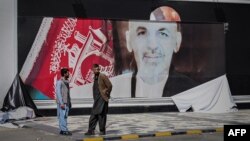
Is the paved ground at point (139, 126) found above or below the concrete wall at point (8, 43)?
below

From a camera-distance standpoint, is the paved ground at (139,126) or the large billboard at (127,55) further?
the large billboard at (127,55)

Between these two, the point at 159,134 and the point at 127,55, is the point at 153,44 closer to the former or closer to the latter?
the point at 127,55

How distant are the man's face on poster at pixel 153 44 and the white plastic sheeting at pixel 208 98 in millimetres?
1558

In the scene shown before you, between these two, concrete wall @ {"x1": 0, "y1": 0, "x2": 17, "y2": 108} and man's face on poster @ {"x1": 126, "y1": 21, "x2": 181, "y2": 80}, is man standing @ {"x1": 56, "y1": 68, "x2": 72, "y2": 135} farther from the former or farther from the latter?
man's face on poster @ {"x1": 126, "y1": 21, "x2": 181, "y2": 80}

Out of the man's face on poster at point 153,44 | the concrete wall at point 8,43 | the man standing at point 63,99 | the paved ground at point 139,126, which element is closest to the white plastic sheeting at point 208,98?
the man's face on poster at point 153,44

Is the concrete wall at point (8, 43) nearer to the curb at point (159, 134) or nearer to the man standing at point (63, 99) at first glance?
the man standing at point (63, 99)

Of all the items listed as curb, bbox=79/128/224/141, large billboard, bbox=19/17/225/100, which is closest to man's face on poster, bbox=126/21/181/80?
large billboard, bbox=19/17/225/100

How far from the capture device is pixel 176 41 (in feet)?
76.8

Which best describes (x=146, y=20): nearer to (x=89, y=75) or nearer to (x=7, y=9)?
(x=89, y=75)

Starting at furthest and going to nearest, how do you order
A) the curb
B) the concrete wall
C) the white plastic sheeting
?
the white plastic sheeting
the concrete wall
the curb

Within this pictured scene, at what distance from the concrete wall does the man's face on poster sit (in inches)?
197

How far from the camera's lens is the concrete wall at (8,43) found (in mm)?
20719

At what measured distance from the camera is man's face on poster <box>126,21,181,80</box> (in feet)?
74.5

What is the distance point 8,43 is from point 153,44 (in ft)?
21.0
